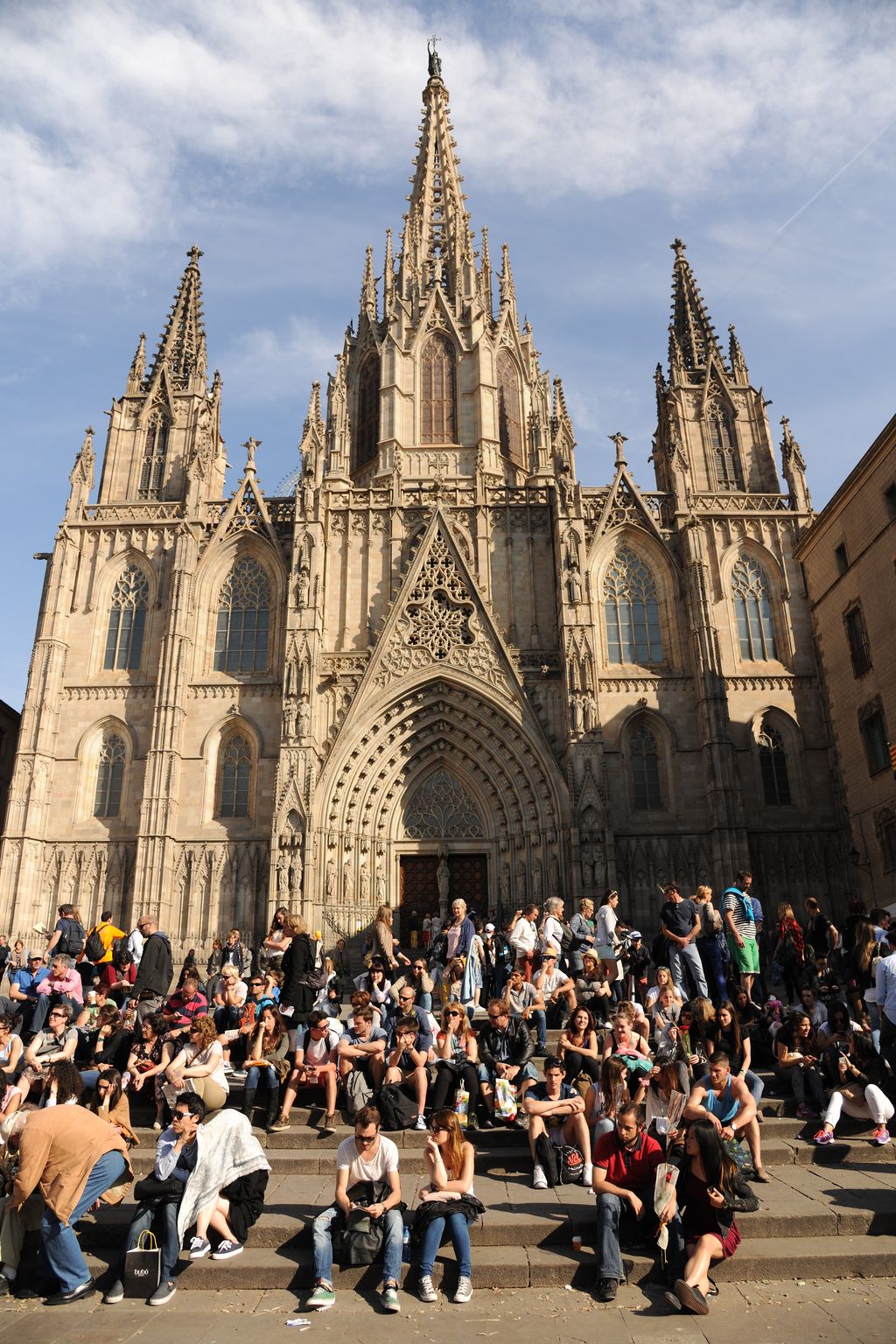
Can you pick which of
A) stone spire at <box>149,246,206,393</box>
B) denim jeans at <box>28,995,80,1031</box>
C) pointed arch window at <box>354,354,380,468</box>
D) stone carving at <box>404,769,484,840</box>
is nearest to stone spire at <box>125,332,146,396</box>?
stone spire at <box>149,246,206,393</box>

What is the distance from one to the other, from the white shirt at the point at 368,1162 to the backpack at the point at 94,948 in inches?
348

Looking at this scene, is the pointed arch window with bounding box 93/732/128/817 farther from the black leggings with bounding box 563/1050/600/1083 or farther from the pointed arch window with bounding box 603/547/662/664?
the black leggings with bounding box 563/1050/600/1083

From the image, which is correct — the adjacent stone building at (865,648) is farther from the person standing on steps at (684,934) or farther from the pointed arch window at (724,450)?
the person standing on steps at (684,934)

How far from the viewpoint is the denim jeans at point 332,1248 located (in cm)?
730

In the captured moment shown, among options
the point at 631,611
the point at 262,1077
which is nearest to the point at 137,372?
the point at 631,611

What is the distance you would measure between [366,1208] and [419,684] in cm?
2065

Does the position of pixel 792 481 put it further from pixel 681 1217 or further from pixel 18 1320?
pixel 18 1320

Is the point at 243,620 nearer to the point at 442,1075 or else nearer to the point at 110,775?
the point at 110,775

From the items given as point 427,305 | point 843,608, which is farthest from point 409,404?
point 843,608

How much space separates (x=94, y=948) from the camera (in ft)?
50.6

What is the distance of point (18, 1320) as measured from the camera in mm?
6961

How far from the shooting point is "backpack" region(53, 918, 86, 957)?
1507cm

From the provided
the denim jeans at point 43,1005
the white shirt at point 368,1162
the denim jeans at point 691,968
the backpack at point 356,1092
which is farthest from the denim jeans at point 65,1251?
the denim jeans at point 691,968

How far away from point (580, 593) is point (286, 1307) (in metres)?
22.7
